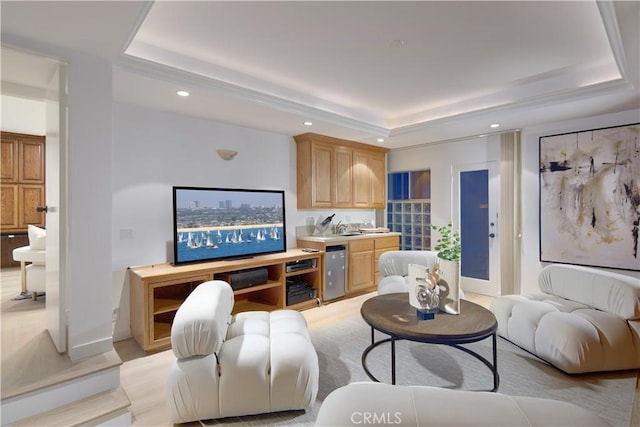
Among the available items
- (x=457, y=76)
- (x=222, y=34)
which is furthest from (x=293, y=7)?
(x=457, y=76)

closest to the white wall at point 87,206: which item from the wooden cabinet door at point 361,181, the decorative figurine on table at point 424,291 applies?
the decorative figurine on table at point 424,291

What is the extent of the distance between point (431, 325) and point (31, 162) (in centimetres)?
667

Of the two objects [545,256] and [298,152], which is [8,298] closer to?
[298,152]

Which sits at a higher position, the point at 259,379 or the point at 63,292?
the point at 63,292

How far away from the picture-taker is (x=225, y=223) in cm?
357

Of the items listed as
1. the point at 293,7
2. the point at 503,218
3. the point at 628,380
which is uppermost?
the point at 293,7

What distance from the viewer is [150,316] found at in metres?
2.75

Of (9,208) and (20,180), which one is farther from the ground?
(20,180)

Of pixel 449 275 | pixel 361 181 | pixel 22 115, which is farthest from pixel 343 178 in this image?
pixel 22 115

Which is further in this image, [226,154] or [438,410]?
[226,154]

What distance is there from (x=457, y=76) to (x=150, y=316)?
3.73m

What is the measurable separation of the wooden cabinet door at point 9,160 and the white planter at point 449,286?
6.62 m

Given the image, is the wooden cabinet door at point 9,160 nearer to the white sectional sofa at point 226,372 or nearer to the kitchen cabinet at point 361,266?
the white sectional sofa at point 226,372

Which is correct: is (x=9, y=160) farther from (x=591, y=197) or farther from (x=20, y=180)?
(x=591, y=197)
